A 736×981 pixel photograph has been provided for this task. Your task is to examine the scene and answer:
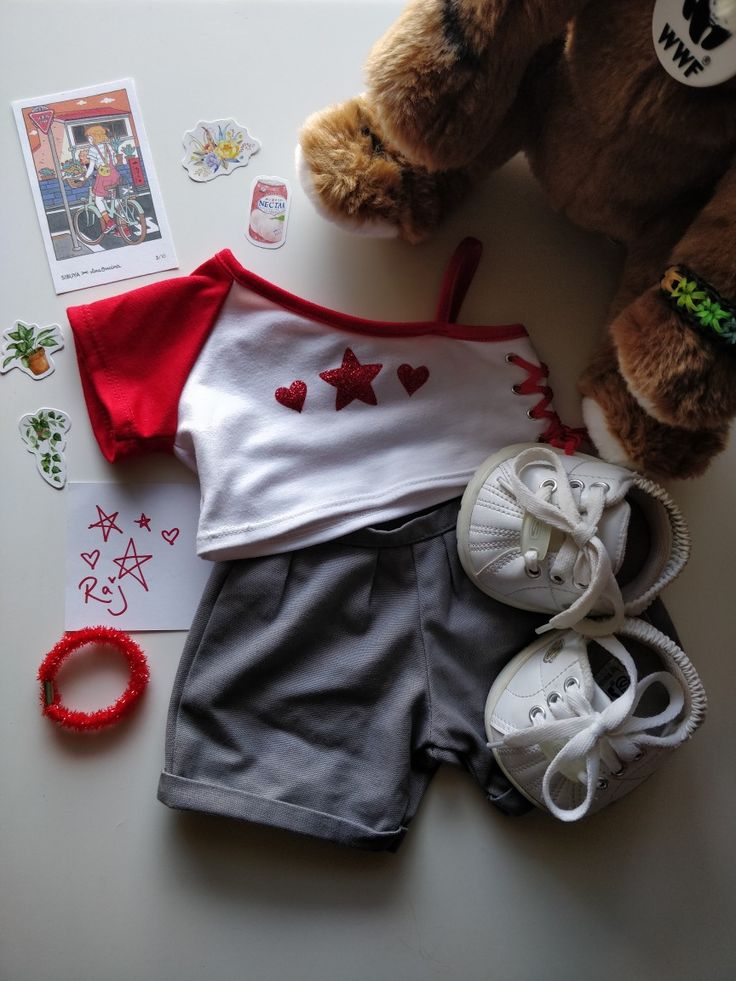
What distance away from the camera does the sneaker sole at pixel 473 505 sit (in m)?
0.83

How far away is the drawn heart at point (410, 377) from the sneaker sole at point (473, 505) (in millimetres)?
117

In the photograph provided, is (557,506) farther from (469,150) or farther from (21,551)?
(21,551)

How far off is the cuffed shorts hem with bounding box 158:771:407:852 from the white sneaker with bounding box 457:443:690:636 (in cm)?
30

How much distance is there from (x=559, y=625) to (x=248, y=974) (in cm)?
51

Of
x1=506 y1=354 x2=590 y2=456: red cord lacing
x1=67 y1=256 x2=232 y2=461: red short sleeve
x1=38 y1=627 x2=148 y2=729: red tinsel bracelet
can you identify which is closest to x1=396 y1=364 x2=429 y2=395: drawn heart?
x1=506 y1=354 x2=590 y2=456: red cord lacing

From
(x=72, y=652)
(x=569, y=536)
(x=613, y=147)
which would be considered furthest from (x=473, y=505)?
(x=72, y=652)

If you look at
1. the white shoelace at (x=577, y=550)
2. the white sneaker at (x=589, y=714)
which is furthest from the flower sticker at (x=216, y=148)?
the white sneaker at (x=589, y=714)

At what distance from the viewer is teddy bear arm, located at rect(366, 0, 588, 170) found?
66 cm

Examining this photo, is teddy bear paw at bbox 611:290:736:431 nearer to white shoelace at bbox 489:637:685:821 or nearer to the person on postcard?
white shoelace at bbox 489:637:685:821

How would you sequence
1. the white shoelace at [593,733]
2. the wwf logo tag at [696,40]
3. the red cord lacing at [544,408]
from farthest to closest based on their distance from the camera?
1. the red cord lacing at [544,408]
2. the white shoelace at [593,733]
3. the wwf logo tag at [696,40]

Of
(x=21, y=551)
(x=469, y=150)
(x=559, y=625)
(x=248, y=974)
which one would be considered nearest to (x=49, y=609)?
(x=21, y=551)

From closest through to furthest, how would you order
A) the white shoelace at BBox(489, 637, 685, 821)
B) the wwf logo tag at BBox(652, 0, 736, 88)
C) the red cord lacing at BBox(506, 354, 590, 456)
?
the wwf logo tag at BBox(652, 0, 736, 88) < the white shoelace at BBox(489, 637, 685, 821) < the red cord lacing at BBox(506, 354, 590, 456)

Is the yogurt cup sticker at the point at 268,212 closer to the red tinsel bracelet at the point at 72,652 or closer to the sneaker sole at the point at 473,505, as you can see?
the sneaker sole at the point at 473,505

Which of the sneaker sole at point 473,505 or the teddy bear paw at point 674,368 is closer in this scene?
the teddy bear paw at point 674,368
